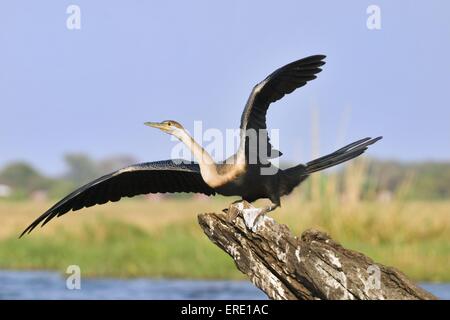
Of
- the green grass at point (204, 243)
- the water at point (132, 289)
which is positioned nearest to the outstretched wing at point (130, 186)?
the water at point (132, 289)

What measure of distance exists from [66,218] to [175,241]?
6.90 meters

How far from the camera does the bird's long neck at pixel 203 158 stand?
802cm

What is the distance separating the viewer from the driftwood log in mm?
7207

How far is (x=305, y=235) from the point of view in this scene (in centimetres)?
753

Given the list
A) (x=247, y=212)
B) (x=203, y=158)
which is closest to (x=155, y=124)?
(x=203, y=158)

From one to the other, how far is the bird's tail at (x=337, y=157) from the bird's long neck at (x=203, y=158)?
1.01 metres

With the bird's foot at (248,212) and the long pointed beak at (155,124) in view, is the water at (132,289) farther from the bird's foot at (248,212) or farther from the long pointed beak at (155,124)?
the bird's foot at (248,212)

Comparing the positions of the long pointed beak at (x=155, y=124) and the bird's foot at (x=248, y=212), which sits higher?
the long pointed beak at (x=155, y=124)

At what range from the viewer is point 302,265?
24.2 ft

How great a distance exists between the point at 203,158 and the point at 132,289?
31.6ft

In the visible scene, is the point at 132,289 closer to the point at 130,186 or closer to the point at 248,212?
the point at 130,186

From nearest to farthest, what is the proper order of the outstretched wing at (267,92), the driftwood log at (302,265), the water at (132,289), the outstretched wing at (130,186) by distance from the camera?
the driftwood log at (302,265) < the outstretched wing at (267,92) < the outstretched wing at (130,186) < the water at (132,289)

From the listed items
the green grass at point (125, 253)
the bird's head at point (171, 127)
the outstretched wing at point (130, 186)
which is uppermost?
the bird's head at point (171, 127)
